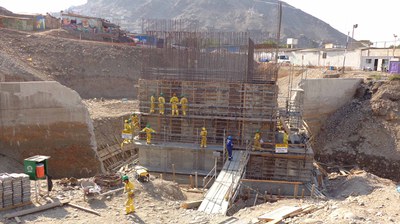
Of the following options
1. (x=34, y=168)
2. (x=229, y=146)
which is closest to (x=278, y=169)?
(x=229, y=146)

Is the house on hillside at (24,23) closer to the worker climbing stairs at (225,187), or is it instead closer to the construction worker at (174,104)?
the construction worker at (174,104)

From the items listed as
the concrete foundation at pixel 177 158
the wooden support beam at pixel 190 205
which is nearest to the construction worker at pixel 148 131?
the concrete foundation at pixel 177 158

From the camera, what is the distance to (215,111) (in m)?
16.3

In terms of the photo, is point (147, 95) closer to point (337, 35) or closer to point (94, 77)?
point (94, 77)

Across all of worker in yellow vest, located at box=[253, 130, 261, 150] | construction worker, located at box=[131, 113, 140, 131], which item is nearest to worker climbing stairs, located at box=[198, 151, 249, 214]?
worker in yellow vest, located at box=[253, 130, 261, 150]

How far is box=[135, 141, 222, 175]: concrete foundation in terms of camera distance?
16016 mm

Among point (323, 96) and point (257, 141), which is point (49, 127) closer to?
point (257, 141)

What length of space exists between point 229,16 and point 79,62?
335 feet

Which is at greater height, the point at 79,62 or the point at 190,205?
the point at 79,62

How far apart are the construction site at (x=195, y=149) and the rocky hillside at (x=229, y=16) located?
9312cm

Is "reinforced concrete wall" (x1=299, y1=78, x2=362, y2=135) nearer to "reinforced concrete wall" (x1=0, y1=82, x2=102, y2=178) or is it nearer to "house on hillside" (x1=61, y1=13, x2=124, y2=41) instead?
"reinforced concrete wall" (x1=0, y1=82, x2=102, y2=178)

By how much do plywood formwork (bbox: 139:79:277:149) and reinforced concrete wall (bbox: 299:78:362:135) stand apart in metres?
8.85

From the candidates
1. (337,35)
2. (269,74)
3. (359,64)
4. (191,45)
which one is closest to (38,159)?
(191,45)

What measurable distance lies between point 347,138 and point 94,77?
24921mm
